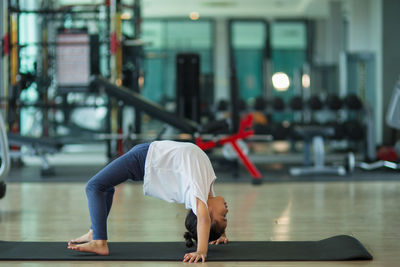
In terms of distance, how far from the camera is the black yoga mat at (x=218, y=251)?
7.59 ft

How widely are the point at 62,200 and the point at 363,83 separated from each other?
561cm

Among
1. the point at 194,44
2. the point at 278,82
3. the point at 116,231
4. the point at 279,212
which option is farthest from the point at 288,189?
the point at 194,44

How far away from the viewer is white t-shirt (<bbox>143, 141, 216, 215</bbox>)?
2236mm

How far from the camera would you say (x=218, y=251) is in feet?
8.09

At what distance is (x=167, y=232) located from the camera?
2.96m

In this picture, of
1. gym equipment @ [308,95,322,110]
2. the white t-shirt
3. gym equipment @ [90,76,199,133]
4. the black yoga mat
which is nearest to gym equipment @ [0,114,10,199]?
the black yoga mat

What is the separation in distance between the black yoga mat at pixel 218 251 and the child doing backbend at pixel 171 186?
8cm

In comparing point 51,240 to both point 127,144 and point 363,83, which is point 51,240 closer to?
point 127,144

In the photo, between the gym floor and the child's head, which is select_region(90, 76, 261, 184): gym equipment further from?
the child's head

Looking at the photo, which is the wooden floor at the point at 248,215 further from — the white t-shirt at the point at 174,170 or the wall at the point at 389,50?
the wall at the point at 389,50

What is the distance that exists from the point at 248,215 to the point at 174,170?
4.35ft

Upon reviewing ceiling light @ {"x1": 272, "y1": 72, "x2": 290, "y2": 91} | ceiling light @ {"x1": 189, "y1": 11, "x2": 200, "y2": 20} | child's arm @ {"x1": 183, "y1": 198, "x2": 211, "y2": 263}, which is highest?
ceiling light @ {"x1": 189, "y1": 11, "x2": 200, "y2": 20}

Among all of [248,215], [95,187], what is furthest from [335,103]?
[95,187]

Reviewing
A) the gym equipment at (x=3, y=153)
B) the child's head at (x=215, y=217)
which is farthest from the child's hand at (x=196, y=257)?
the gym equipment at (x=3, y=153)
